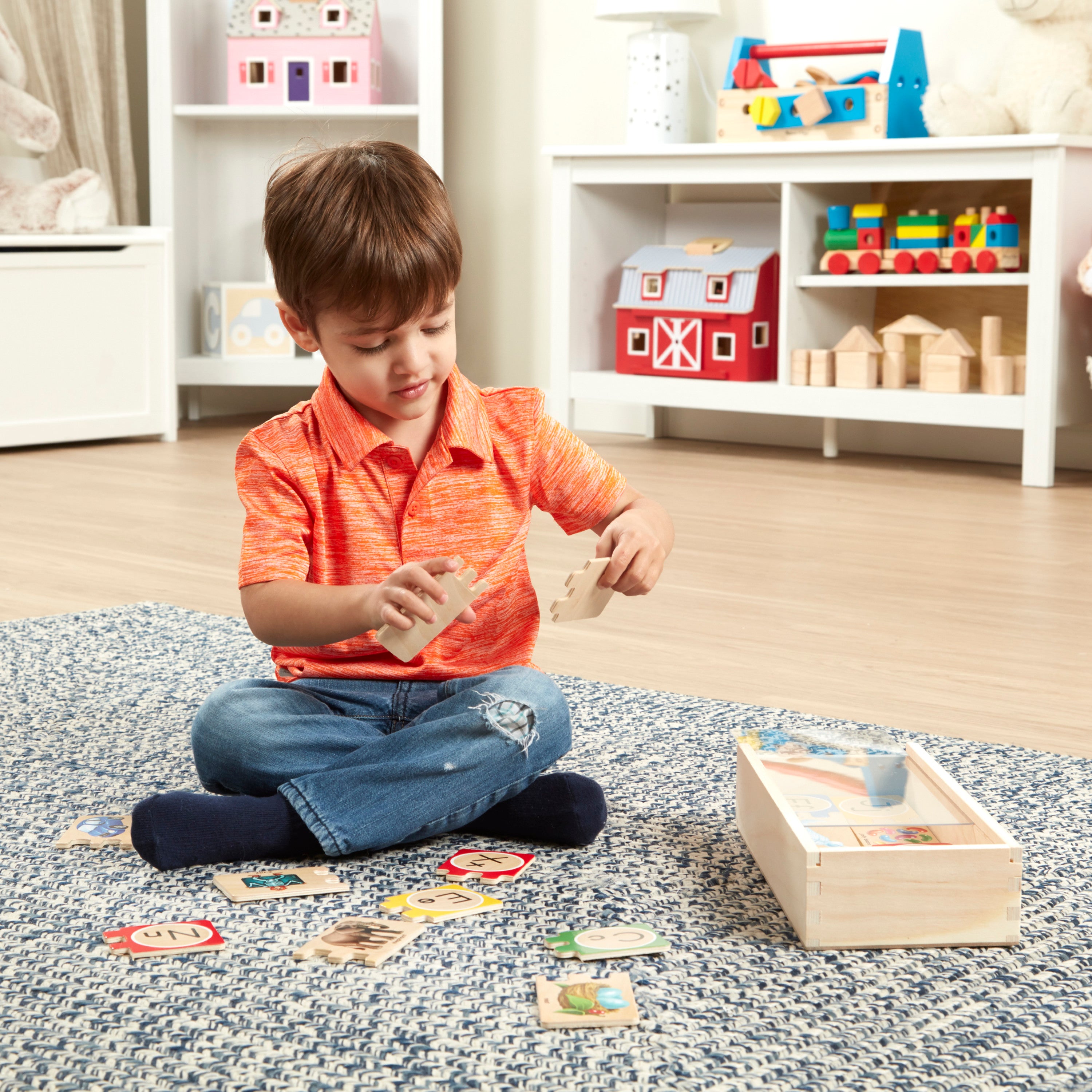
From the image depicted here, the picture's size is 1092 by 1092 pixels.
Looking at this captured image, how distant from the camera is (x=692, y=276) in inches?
110

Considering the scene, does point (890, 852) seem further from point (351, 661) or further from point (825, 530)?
point (825, 530)

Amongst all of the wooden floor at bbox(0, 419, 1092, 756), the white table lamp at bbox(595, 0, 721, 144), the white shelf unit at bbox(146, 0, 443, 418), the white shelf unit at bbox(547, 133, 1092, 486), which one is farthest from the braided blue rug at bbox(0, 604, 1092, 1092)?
the white shelf unit at bbox(146, 0, 443, 418)

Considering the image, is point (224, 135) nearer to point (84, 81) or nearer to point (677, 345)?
point (84, 81)

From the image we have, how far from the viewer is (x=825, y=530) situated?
6.61 ft

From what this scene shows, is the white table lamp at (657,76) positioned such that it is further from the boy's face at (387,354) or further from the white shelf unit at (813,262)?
the boy's face at (387,354)

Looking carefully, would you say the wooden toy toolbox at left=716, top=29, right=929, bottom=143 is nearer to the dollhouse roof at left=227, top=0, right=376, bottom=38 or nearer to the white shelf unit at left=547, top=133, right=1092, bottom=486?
the white shelf unit at left=547, top=133, right=1092, bottom=486

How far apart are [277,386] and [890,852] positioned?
3051mm

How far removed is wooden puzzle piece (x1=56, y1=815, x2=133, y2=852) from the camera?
90 centimetres

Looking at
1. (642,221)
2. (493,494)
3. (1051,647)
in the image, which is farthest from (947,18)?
(493,494)

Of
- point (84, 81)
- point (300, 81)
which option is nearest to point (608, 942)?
point (300, 81)

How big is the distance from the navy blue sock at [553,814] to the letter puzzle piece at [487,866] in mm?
24

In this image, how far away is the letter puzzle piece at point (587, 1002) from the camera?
26.5 inches

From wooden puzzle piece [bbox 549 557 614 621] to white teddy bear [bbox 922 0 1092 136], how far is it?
179 cm

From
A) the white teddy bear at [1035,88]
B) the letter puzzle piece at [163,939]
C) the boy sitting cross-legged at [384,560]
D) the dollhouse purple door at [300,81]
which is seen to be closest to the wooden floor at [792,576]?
the boy sitting cross-legged at [384,560]
